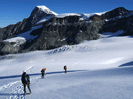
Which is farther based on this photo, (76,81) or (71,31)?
(71,31)

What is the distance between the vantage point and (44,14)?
125 metres

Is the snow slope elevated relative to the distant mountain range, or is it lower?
lower

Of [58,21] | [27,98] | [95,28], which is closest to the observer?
[27,98]

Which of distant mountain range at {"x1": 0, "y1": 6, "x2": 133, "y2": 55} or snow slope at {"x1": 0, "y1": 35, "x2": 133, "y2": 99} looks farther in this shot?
distant mountain range at {"x1": 0, "y1": 6, "x2": 133, "y2": 55}

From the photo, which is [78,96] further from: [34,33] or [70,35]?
[34,33]

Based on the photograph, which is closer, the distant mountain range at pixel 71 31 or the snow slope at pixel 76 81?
the snow slope at pixel 76 81

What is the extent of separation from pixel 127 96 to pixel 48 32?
72.0 m

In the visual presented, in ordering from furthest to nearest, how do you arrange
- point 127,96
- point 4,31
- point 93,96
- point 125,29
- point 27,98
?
point 4,31, point 125,29, point 27,98, point 93,96, point 127,96

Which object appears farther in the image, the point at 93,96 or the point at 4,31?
the point at 4,31

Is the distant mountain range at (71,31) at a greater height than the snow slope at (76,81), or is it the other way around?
the distant mountain range at (71,31)

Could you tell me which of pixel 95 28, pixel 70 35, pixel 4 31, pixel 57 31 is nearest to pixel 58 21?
pixel 57 31

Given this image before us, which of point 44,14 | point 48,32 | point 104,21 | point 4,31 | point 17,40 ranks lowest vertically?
point 17,40

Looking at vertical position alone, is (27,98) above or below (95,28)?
below

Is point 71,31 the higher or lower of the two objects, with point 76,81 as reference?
higher
